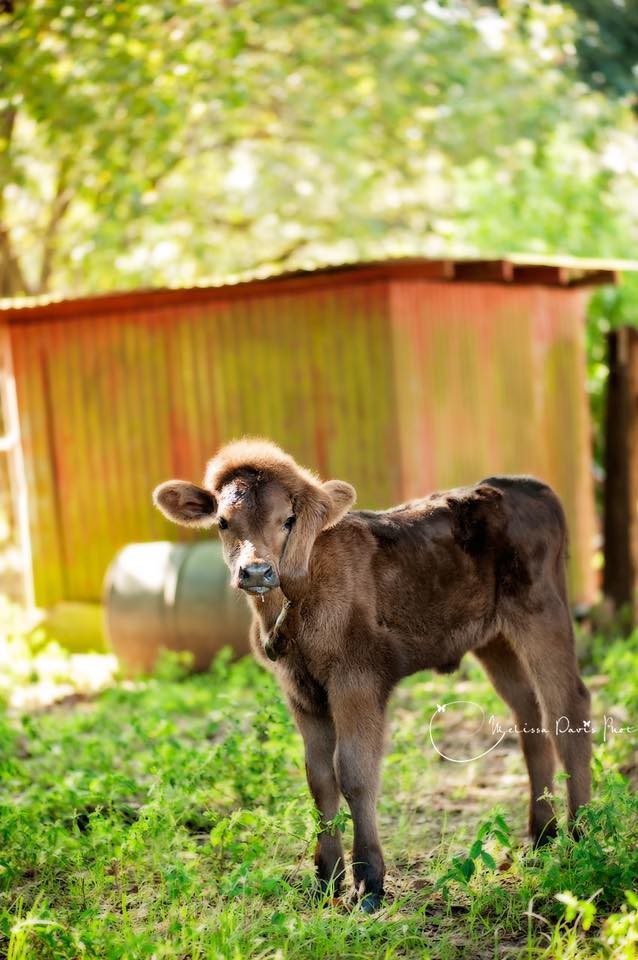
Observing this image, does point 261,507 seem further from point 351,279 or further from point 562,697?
point 351,279

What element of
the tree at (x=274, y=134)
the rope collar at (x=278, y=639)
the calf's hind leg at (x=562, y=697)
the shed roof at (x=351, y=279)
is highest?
the tree at (x=274, y=134)

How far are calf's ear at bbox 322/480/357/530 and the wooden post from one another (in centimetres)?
699

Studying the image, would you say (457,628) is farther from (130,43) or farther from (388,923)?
(130,43)

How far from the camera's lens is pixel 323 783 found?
517cm

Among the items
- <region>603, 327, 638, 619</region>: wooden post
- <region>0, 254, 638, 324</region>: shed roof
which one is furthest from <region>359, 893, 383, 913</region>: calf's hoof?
<region>603, 327, 638, 619</region>: wooden post

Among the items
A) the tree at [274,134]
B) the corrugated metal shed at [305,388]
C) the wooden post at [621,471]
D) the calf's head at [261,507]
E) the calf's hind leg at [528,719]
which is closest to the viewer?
the calf's head at [261,507]

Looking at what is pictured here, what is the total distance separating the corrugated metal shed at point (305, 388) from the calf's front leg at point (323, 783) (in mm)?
5719

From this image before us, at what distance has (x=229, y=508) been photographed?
15.9 feet

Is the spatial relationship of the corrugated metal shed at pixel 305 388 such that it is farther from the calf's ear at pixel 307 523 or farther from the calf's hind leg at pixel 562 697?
the calf's ear at pixel 307 523

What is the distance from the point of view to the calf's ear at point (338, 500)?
5.04m

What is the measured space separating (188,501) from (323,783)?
4.18ft
